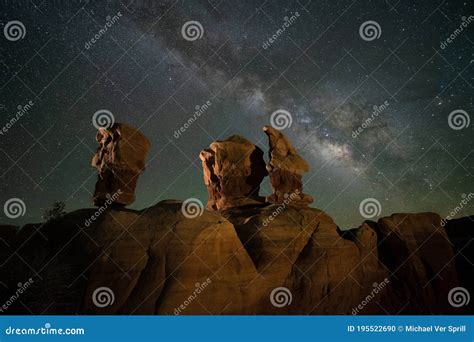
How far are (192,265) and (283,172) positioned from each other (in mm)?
11670

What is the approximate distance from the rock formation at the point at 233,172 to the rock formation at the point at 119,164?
5.89 meters

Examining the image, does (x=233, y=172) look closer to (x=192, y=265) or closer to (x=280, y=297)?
(x=280, y=297)

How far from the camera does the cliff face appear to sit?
18688 millimetres

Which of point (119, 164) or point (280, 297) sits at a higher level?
point (280, 297)

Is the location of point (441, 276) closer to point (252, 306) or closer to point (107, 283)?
point (252, 306)

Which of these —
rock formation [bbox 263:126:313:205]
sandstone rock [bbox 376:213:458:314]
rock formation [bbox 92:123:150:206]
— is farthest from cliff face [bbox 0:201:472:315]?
rock formation [bbox 263:126:313:205]

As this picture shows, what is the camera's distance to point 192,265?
1927 cm

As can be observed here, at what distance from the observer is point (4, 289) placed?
19.6 m

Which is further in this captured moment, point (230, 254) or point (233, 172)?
point (233, 172)

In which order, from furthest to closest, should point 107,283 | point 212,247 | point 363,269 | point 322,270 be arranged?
1. point 363,269
2. point 322,270
3. point 212,247
4. point 107,283

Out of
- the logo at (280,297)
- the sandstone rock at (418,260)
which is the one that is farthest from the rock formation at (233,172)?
the sandstone rock at (418,260)

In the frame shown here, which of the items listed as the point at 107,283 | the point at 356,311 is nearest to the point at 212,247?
the point at 107,283

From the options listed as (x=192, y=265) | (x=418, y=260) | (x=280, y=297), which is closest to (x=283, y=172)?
(x=280, y=297)

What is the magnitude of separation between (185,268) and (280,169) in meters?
11.9
